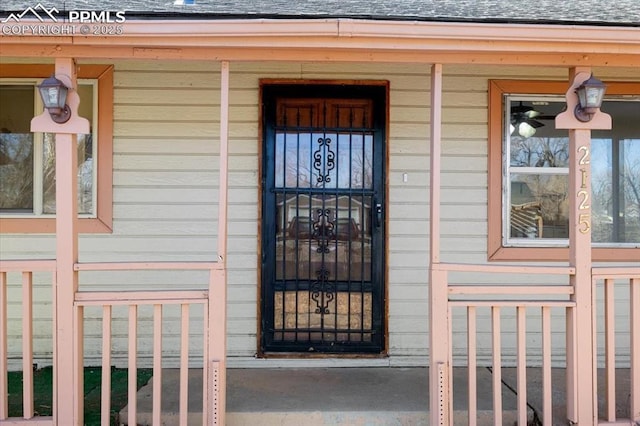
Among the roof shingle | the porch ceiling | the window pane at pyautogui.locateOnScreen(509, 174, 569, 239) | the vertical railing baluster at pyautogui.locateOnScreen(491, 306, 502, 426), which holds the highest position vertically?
the roof shingle

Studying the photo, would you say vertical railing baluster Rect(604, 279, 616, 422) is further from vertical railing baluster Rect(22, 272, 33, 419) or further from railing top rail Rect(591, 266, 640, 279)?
vertical railing baluster Rect(22, 272, 33, 419)

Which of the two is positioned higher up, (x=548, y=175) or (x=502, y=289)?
(x=548, y=175)

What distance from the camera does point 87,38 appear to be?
9.36ft

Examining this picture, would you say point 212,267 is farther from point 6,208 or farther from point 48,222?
point 6,208

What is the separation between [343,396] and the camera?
3488 millimetres

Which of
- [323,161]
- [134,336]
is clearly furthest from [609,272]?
[134,336]

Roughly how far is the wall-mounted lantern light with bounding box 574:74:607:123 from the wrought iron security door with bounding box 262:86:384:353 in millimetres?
1549

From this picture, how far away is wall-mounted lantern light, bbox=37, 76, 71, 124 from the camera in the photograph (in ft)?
9.21

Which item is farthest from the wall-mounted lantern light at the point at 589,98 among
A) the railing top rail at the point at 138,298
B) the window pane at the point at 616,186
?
the railing top rail at the point at 138,298

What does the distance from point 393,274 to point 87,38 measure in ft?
8.99

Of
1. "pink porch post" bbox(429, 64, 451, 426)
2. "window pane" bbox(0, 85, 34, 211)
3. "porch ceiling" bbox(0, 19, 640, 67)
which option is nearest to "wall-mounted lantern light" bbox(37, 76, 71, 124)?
"porch ceiling" bbox(0, 19, 640, 67)

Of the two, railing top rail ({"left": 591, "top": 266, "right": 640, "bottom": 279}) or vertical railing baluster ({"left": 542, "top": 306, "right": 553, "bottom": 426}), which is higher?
railing top rail ({"left": 591, "top": 266, "right": 640, "bottom": 279})

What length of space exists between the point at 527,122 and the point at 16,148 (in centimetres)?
415

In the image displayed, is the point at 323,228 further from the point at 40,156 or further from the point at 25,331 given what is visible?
the point at 40,156
